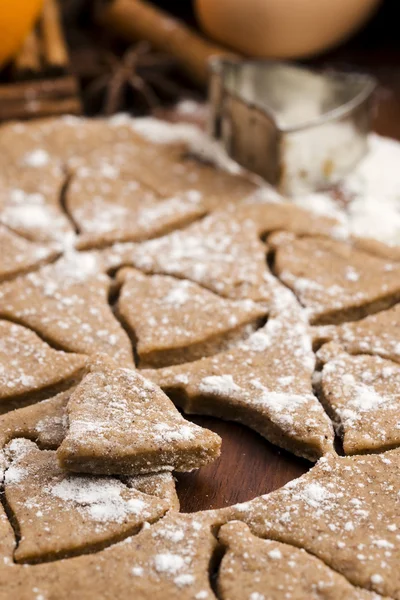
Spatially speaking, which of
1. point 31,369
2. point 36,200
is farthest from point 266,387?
point 36,200

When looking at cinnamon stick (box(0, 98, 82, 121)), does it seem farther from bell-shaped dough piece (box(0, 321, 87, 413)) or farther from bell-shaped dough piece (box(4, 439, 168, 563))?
bell-shaped dough piece (box(4, 439, 168, 563))

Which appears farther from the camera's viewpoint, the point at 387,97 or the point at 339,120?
the point at 387,97

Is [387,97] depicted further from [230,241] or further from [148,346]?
[148,346]

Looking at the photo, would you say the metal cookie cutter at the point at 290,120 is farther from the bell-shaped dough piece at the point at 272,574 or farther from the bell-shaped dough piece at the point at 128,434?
the bell-shaped dough piece at the point at 272,574

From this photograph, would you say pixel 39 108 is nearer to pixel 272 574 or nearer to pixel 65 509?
pixel 65 509

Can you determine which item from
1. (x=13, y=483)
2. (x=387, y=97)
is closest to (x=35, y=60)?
(x=387, y=97)

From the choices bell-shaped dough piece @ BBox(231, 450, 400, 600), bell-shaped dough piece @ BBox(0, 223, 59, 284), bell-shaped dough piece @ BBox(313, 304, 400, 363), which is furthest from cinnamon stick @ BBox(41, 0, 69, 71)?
bell-shaped dough piece @ BBox(231, 450, 400, 600)

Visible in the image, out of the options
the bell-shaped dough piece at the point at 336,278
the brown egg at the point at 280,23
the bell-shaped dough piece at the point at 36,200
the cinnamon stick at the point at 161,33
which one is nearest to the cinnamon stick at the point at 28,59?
the bell-shaped dough piece at the point at 36,200
